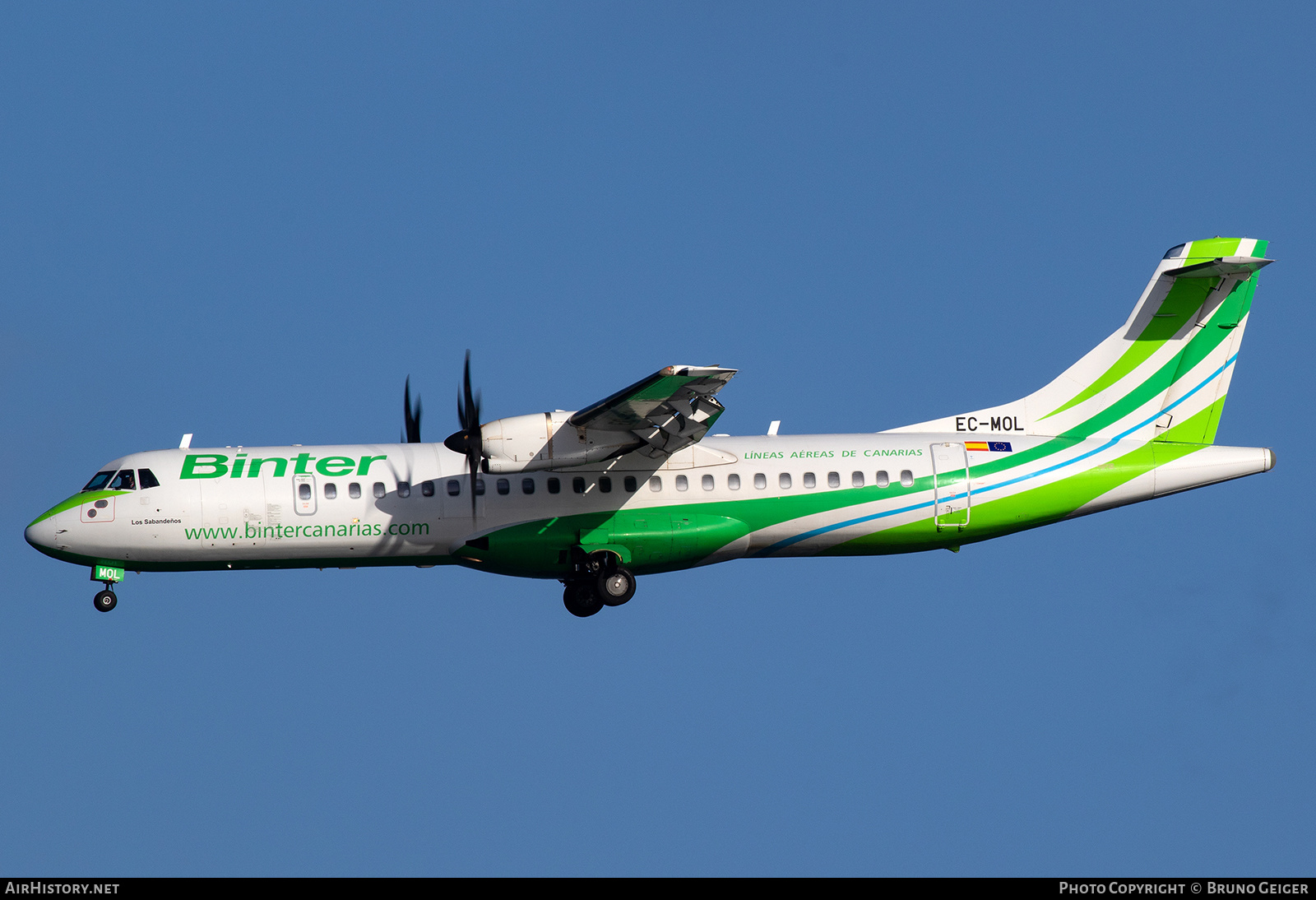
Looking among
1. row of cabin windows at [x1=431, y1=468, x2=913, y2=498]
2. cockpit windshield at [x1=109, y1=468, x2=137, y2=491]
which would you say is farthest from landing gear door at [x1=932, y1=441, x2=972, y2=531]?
cockpit windshield at [x1=109, y1=468, x2=137, y2=491]

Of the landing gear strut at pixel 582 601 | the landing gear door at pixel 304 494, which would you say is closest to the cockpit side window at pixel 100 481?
the landing gear door at pixel 304 494

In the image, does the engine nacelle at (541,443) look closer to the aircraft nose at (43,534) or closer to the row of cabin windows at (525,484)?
the row of cabin windows at (525,484)

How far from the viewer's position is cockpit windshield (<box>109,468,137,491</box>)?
94.1 ft

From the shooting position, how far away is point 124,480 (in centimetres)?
2875

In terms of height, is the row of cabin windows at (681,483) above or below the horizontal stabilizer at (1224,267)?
below

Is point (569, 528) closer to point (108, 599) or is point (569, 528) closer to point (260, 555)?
point (260, 555)

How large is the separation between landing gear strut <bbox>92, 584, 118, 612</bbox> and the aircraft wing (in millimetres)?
9575

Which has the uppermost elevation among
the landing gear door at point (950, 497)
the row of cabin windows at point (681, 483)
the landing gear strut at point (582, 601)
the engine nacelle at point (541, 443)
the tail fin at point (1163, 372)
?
the tail fin at point (1163, 372)

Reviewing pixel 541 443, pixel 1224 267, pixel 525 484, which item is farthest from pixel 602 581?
pixel 1224 267

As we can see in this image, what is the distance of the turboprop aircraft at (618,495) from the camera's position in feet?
93.2

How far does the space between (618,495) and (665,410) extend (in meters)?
2.70

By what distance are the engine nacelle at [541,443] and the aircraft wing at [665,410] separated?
206 mm

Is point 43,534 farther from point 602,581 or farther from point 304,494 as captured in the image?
point 602,581
